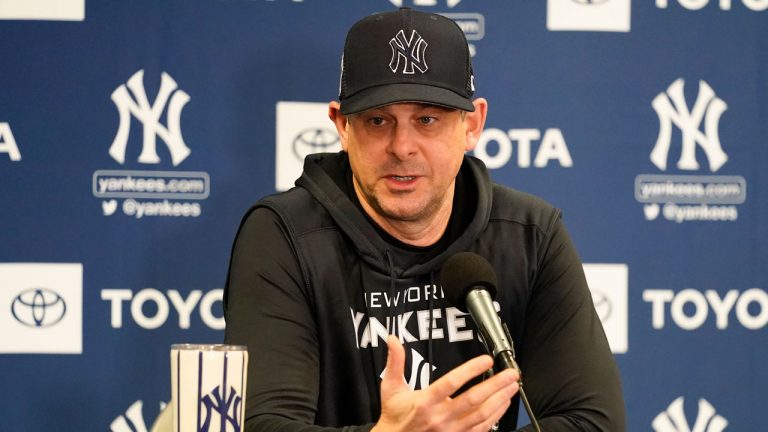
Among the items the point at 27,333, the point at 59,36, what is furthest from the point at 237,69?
the point at 27,333

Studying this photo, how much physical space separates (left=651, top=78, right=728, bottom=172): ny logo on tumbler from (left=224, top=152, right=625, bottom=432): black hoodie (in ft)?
1.92

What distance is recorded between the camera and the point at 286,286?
161 centimetres

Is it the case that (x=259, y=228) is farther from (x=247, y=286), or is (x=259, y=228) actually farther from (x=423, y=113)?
(x=423, y=113)

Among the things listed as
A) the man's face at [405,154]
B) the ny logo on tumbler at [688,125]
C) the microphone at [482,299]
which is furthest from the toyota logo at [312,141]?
the microphone at [482,299]

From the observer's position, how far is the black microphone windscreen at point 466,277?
1.27 meters

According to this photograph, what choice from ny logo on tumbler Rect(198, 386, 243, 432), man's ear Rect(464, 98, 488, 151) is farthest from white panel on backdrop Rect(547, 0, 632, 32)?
ny logo on tumbler Rect(198, 386, 243, 432)

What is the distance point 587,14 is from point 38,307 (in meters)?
1.48

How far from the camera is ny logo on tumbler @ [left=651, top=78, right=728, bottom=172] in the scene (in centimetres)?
224

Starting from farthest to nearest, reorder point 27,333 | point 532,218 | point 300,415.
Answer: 1. point 27,333
2. point 532,218
3. point 300,415

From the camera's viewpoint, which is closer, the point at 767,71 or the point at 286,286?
the point at 286,286

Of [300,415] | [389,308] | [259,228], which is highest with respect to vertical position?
[259,228]

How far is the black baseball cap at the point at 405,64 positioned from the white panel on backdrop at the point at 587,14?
0.65m

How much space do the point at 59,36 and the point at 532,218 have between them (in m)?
1.19

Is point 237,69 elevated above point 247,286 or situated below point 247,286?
above
